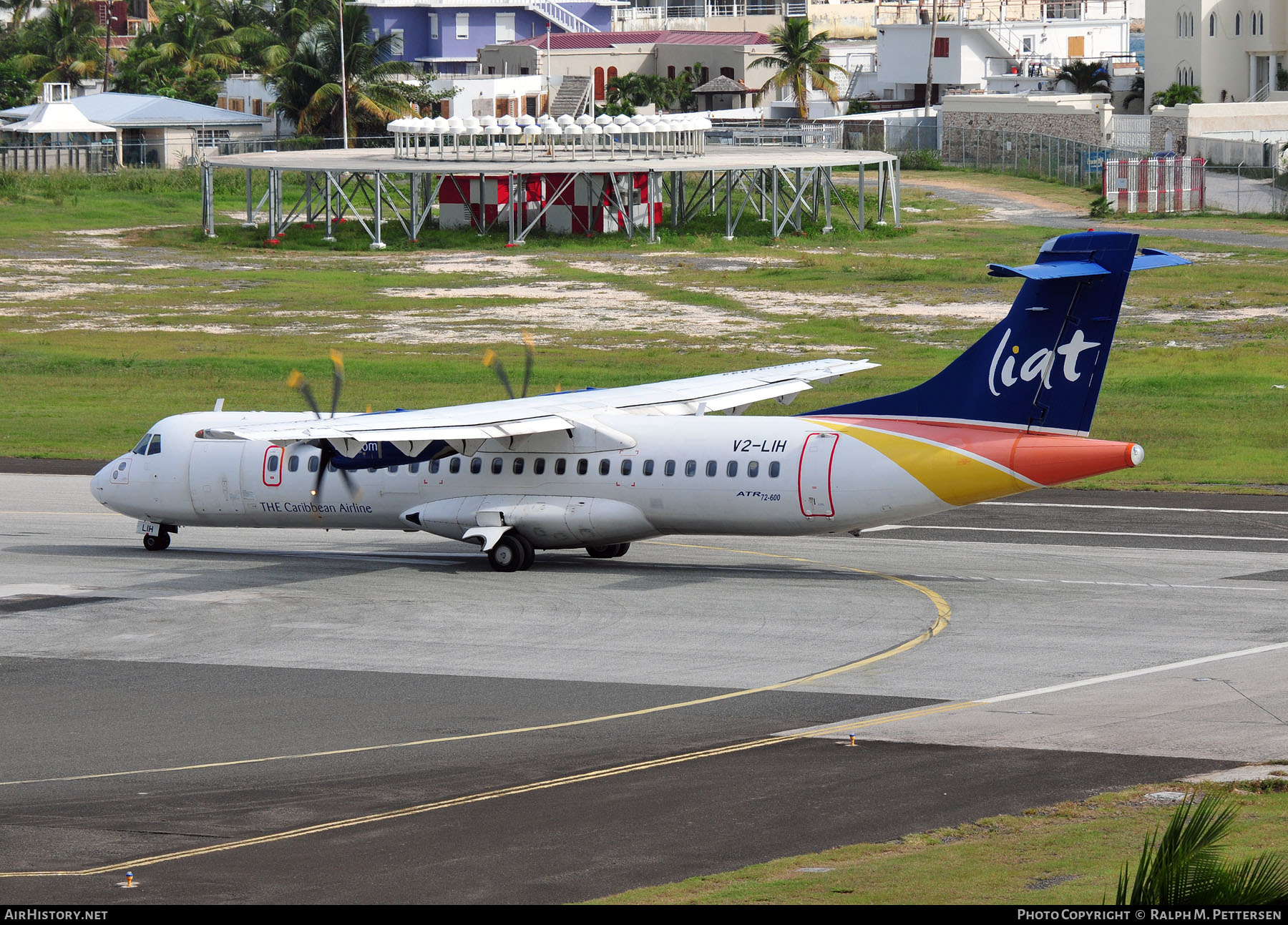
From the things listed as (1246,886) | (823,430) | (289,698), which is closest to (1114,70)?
(823,430)

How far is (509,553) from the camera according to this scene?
111 feet

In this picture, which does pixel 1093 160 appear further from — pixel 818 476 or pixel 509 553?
pixel 818 476

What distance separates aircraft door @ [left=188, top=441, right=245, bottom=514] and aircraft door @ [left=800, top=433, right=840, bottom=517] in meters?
13.1

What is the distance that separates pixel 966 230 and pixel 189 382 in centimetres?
5176

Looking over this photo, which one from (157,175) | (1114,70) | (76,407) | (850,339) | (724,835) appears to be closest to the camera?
(724,835)

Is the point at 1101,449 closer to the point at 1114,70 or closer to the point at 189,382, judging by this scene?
the point at 189,382

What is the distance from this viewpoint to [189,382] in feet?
186

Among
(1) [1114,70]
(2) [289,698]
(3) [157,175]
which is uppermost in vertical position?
(1) [1114,70]

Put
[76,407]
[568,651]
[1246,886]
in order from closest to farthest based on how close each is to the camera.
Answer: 1. [1246,886]
2. [568,651]
3. [76,407]

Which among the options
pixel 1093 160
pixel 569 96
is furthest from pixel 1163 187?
pixel 569 96

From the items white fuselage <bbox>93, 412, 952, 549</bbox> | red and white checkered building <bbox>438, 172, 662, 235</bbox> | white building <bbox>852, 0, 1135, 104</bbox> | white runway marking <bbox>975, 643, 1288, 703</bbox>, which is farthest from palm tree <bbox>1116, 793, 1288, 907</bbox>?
white building <bbox>852, 0, 1135, 104</bbox>

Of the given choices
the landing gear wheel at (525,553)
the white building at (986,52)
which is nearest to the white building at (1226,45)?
the white building at (986,52)

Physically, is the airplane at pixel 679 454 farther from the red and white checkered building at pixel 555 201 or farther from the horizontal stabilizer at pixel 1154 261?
the red and white checkered building at pixel 555 201

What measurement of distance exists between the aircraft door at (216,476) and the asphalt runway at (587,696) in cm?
139
